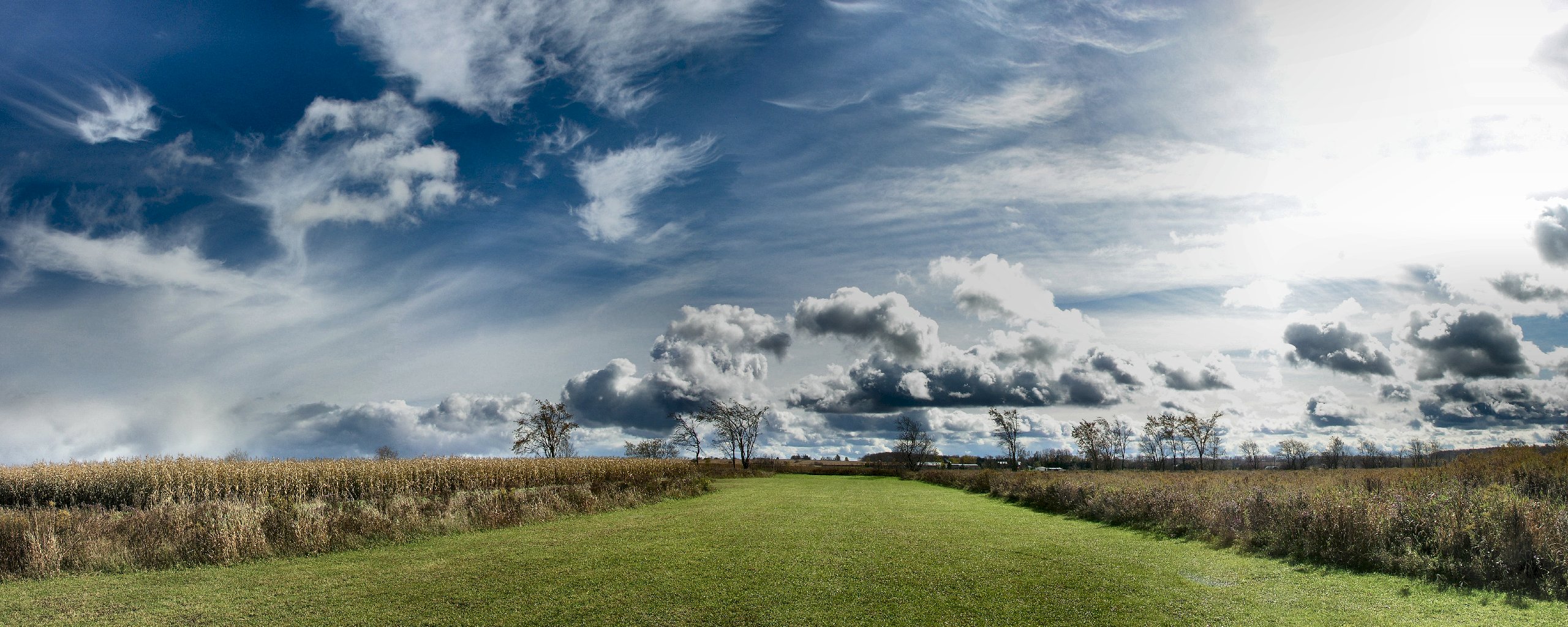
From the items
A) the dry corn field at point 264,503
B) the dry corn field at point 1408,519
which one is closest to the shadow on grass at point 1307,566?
the dry corn field at point 1408,519

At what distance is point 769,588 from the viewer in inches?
312

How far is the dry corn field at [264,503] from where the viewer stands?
34.9ft

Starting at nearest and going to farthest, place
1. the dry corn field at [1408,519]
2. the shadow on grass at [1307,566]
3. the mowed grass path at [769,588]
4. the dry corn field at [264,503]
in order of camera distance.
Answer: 1. the mowed grass path at [769,588]
2. the shadow on grass at [1307,566]
3. the dry corn field at [1408,519]
4. the dry corn field at [264,503]

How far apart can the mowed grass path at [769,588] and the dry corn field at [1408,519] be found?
0.72 m

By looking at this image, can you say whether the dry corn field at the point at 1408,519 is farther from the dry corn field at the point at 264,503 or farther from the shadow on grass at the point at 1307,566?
the dry corn field at the point at 264,503

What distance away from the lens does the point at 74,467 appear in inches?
902

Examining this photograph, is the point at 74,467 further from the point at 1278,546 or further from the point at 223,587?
the point at 1278,546

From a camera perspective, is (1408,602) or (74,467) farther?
(74,467)

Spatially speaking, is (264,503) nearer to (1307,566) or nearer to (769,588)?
(769,588)

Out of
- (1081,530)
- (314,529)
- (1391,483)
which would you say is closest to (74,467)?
(314,529)

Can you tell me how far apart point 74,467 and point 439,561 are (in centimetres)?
2218

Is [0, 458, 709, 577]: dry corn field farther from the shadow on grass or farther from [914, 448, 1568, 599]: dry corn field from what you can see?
[914, 448, 1568, 599]: dry corn field

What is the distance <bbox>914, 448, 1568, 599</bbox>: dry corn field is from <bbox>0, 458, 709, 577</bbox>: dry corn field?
1421 cm

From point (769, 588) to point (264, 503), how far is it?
532 inches
